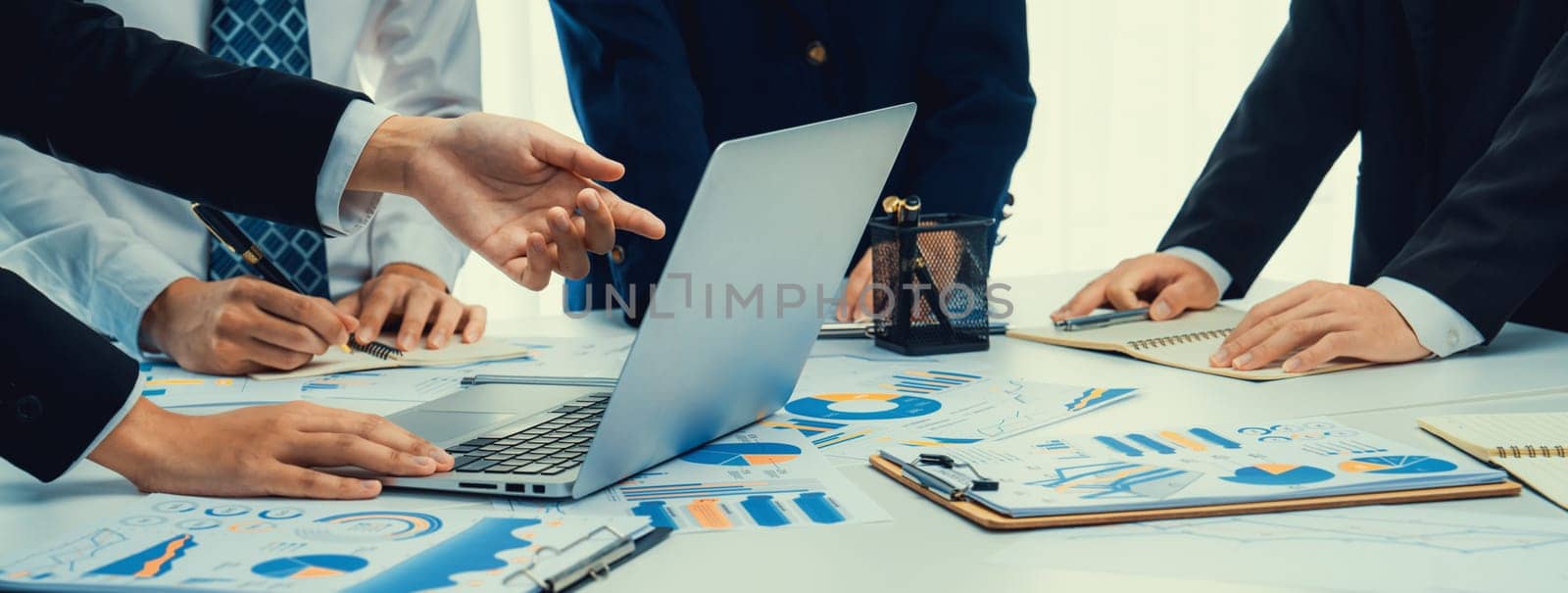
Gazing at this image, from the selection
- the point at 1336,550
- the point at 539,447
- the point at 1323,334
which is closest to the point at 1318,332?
the point at 1323,334

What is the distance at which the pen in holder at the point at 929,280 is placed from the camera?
1.44m

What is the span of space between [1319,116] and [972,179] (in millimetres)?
496

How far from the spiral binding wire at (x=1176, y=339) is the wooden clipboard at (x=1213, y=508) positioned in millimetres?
565

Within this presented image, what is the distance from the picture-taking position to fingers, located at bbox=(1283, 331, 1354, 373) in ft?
4.26

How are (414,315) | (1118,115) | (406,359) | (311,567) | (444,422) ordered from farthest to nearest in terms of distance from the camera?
1. (1118,115)
2. (414,315)
3. (406,359)
4. (444,422)
5. (311,567)

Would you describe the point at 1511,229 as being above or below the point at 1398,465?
above

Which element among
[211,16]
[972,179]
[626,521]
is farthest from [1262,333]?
[211,16]

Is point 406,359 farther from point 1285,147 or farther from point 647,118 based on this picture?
point 1285,147

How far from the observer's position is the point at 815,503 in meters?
0.87

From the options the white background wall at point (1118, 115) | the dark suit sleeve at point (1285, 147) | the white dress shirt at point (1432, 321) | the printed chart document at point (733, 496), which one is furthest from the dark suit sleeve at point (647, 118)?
the white background wall at point (1118, 115)

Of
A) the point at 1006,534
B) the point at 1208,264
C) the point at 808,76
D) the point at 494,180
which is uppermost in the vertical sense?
the point at 808,76

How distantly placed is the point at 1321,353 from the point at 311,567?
103 cm

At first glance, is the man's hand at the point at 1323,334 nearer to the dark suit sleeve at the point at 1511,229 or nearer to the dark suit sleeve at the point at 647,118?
the dark suit sleeve at the point at 1511,229

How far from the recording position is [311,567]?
715 mm
